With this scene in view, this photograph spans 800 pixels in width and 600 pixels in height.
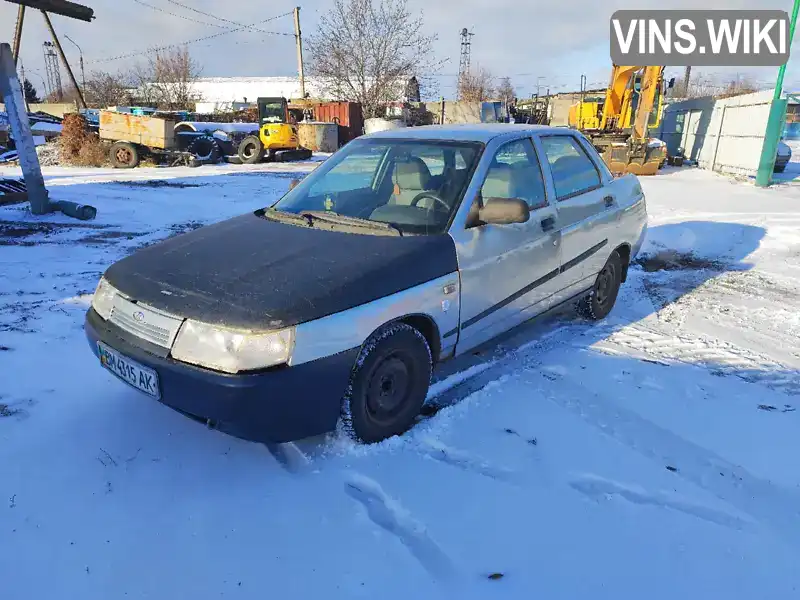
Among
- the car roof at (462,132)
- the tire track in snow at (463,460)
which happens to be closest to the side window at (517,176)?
the car roof at (462,132)

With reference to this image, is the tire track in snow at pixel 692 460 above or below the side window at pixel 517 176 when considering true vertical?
below

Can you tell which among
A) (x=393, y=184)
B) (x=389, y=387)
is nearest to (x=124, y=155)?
(x=393, y=184)

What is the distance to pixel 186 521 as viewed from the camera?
2.37 m

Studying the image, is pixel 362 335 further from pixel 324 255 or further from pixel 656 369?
pixel 656 369

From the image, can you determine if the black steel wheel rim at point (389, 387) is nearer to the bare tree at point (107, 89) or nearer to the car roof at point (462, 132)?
the car roof at point (462, 132)

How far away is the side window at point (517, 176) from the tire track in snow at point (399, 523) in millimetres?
1881

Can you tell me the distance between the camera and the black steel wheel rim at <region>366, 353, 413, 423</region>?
279 cm

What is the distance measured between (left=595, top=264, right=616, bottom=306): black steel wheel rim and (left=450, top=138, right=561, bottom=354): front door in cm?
91

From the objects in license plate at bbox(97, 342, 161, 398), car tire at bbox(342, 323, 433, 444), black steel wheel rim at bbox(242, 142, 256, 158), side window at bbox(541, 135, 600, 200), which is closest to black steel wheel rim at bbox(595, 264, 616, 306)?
side window at bbox(541, 135, 600, 200)

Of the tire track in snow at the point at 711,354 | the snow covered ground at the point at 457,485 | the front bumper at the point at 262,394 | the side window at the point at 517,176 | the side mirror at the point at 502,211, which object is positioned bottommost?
the tire track in snow at the point at 711,354

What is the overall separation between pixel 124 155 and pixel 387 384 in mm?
18875

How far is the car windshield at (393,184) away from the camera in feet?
10.8

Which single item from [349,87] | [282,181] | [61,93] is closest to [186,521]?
[282,181]

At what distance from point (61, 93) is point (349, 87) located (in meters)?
56.5
